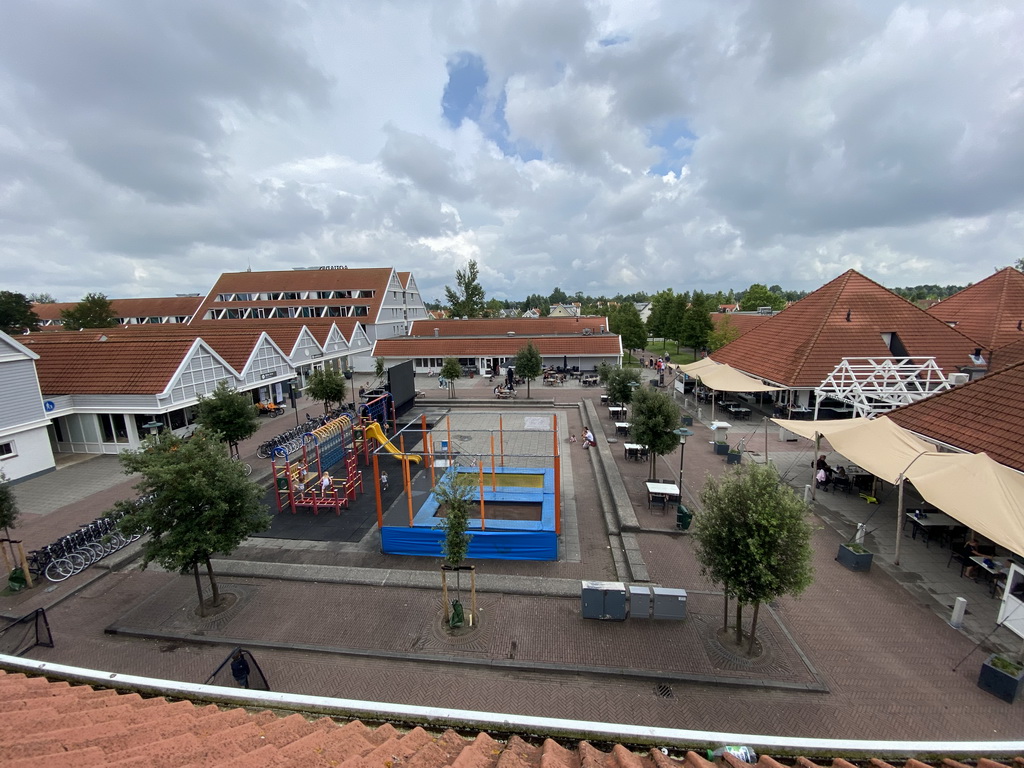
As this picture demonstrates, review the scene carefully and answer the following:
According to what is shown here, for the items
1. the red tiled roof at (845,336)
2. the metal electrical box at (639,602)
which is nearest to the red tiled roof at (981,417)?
the metal electrical box at (639,602)

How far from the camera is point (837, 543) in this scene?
1250 cm

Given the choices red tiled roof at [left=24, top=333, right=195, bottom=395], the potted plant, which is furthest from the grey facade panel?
the potted plant

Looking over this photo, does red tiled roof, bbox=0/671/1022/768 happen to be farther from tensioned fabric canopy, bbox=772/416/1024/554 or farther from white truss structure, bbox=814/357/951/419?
white truss structure, bbox=814/357/951/419

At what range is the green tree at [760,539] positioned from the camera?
7.72 metres

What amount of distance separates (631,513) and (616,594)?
4805mm

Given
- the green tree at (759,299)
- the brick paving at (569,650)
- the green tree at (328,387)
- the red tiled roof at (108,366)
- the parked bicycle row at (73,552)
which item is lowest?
the brick paving at (569,650)

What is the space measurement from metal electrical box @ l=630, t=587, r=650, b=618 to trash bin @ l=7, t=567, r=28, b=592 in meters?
14.7

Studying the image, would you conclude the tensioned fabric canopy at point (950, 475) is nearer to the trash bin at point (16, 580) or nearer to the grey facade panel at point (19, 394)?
the trash bin at point (16, 580)

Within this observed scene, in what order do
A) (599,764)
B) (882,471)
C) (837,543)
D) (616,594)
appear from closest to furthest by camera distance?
(599,764), (616,594), (882,471), (837,543)

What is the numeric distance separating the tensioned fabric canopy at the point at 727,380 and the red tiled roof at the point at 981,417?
8.05 m

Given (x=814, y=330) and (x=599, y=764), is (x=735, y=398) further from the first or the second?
(x=599, y=764)

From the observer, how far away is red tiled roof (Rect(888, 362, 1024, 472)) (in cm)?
1128

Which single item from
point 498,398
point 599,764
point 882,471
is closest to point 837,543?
point 882,471

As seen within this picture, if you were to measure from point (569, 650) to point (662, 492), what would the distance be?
6959 mm
